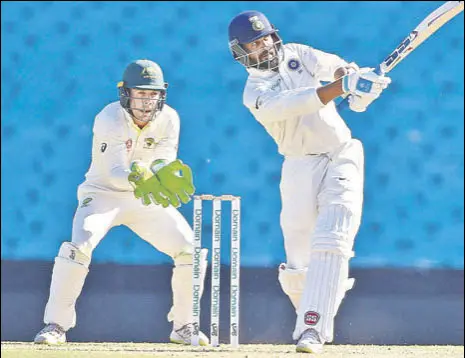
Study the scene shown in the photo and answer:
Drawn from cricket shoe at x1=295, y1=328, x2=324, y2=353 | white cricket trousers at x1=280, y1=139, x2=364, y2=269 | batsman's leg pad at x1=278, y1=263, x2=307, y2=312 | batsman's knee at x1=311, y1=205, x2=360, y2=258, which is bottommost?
cricket shoe at x1=295, y1=328, x2=324, y2=353

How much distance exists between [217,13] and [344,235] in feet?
6.60

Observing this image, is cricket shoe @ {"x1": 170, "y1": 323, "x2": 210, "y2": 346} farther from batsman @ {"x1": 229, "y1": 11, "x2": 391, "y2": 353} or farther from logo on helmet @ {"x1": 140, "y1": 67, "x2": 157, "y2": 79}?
logo on helmet @ {"x1": 140, "y1": 67, "x2": 157, "y2": 79}

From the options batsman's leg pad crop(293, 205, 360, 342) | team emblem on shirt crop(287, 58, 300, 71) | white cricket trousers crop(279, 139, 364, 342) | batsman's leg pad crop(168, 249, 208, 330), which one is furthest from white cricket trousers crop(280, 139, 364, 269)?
batsman's leg pad crop(168, 249, 208, 330)

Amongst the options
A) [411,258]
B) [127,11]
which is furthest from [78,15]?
[411,258]

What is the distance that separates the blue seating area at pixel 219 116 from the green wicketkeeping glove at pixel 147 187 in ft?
3.88

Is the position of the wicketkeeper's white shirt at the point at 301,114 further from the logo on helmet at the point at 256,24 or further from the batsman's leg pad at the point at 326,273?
the batsman's leg pad at the point at 326,273

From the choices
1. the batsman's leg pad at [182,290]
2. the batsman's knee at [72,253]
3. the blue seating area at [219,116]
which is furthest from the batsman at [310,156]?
the blue seating area at [219,116]

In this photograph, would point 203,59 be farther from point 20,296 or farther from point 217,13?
point 20,296

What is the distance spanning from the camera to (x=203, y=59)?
6449mm

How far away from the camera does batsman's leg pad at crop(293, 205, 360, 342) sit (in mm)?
4672

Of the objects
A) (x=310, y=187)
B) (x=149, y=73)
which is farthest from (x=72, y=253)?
(x=310, y=187)

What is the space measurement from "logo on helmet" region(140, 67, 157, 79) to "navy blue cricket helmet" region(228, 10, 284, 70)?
1.76 feet

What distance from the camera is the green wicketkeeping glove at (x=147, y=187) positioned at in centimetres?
520

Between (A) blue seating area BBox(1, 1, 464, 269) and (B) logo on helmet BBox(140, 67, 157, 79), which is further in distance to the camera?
(A) blue seating area BBox(1, 1, 464, 269)
